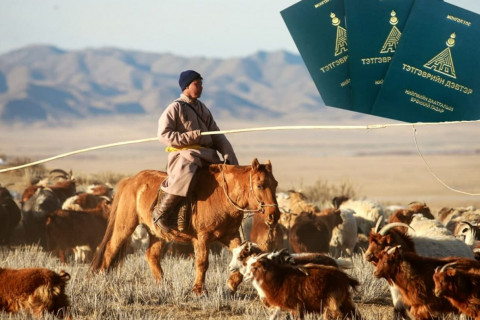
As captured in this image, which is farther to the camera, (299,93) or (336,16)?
(299,93)

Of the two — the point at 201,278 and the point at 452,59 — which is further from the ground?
the point at 452,59

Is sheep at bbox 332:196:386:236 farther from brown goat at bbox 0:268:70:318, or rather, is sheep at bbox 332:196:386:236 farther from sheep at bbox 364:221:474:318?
brown goat at bbox 0:268:70:318

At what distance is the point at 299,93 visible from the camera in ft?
524

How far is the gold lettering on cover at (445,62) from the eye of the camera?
31.0 ft

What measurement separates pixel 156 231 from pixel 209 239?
2.93 feet

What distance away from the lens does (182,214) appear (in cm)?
1057

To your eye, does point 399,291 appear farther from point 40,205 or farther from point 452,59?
point 40,205

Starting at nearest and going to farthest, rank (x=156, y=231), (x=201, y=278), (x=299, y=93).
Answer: (x=201, y=278) < (x=156, y=231) < (x=299, y=93)

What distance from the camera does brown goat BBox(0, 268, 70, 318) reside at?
8.39 metres

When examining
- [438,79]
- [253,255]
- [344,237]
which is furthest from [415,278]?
[344,237]

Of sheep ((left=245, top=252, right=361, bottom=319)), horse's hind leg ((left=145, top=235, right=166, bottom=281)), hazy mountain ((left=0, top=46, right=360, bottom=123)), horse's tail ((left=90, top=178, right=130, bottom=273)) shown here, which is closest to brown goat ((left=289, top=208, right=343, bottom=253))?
horse's hind leg ((left=145, top=235, right=166, bottom=281))

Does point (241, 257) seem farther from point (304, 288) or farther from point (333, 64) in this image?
point (333, 64)

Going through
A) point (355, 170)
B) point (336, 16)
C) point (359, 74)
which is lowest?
point (355, 170)

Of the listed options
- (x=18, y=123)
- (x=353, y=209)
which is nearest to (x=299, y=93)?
(x=18, y=123)
